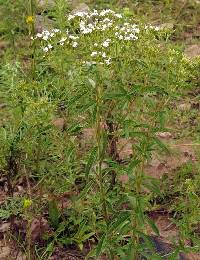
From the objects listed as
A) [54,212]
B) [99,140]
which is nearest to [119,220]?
[99,140]

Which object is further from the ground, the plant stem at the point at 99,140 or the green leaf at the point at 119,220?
the plant stem at the point at 99,140

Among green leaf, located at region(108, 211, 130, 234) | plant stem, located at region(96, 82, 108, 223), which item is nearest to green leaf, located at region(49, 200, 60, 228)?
plant stem, located at region(96, 82, 108, 223)

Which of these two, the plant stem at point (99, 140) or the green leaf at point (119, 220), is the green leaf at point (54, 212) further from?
the green leaf at point (119, 220)

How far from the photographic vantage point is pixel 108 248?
2873 millimetres

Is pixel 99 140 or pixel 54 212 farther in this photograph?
pixel 54 212

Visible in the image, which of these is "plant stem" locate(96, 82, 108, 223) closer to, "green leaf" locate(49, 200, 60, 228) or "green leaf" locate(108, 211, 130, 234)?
"green leaf" locate(108, 211, 130, 234)

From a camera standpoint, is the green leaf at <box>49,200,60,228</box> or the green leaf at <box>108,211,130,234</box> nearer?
the green leaf at <box>108,211,130,234</box>

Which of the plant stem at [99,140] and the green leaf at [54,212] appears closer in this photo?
the plant stem at [99,140]

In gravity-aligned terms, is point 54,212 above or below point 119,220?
below

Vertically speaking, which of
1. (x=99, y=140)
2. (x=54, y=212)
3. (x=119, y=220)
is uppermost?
(x=99, y=140)

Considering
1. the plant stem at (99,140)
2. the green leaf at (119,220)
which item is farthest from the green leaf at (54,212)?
the green leaf at (119,220)

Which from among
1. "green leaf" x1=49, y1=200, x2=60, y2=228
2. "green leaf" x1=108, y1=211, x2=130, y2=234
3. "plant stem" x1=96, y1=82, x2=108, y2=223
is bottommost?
"green leaf" x1=49, y1=200, x2=60, y2=228

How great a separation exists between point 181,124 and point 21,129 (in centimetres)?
178

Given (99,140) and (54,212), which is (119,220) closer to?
(99,140)
